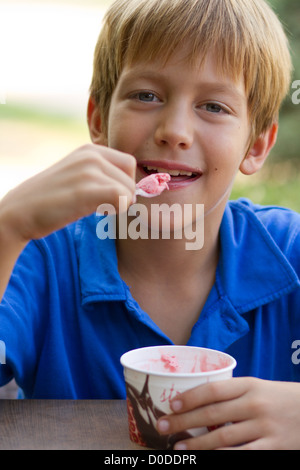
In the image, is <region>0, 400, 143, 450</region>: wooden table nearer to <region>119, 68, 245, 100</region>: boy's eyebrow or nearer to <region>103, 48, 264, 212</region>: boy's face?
<region>103, 48, 264, 212</region>: boy's face

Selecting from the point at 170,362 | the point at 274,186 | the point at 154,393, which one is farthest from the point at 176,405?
the point at 274,186

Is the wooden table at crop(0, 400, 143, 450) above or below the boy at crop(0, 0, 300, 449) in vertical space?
below

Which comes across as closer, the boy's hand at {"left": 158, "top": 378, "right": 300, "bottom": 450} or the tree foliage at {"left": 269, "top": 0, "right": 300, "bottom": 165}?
the boy's hand at {"left": 158, "top": 378, "right": 300, "bottom": 450}

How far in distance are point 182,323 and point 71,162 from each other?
0.61 metres

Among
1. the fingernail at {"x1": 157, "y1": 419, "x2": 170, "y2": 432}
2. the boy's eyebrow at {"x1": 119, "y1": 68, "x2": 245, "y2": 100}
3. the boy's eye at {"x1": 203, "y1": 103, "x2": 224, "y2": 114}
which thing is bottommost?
the fingernail at {"x1": 157, "y1": 419, "x2": 170, "y2": 432}

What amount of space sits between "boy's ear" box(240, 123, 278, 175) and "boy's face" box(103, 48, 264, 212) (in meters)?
0.19

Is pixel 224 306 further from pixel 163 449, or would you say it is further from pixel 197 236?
pixel 163 449

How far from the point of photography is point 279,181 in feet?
18.1

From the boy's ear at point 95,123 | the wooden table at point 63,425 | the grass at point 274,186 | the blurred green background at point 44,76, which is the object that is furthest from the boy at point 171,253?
the blurred green background at point 44,76

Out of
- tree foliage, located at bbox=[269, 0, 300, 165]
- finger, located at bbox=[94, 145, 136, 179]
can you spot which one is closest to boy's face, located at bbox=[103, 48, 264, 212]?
finger, located at bbox=[94, 145, 136, 179]

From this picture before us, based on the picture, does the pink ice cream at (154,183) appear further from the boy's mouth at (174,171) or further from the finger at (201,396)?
the finger at (201,396)

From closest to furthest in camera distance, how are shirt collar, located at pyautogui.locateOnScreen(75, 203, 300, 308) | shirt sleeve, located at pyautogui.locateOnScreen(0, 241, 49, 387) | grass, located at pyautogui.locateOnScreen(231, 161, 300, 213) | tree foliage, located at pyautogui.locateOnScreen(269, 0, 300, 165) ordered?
shirt sleeve, located at pyautogui.locateOnScreen(0, 241, 49, 387)
shirt collar, located at pyautogui.locateOnScreen(75, 203, 300, 308)
grass, located at pyautogui.locateOnScreen(231, 161, 300, 213)
tree foliage, located at pyautogui.locateOnScreen(269, 0, 300, 165)

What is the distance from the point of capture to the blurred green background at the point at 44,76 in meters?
6.67

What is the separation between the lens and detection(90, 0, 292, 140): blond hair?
140 centimetres
